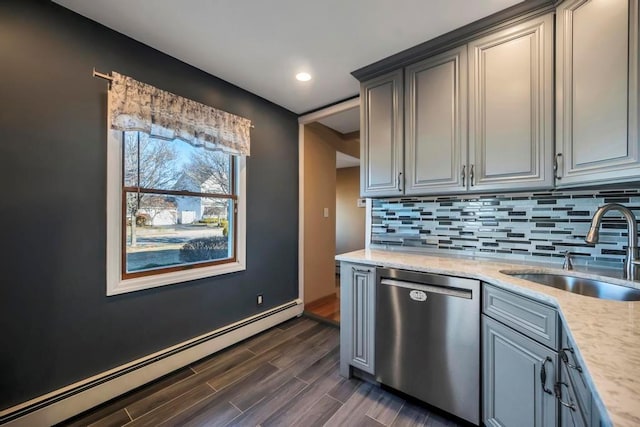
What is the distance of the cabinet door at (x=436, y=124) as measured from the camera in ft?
5.90

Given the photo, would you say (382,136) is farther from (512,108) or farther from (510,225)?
(510,225)

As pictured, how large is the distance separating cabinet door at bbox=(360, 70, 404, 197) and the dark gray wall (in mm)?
1557

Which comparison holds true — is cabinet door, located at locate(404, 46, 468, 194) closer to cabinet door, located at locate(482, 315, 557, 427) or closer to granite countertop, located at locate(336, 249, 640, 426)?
granite countertop, located at locate(336, 249, 640, 426)

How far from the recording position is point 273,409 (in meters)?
1.67

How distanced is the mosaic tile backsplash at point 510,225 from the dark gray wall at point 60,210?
1.96 m

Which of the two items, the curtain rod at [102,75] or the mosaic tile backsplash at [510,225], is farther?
the curtain rod at [102,75]

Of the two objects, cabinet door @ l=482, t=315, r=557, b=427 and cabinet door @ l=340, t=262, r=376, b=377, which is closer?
cabinet door @ l=482, t=315, r=557, b=427

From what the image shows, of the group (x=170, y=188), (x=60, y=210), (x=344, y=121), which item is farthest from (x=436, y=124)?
A: (x=60, y=210)

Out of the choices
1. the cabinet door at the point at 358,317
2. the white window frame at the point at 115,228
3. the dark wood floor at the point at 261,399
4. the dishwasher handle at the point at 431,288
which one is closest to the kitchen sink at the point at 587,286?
the dishwasher handle at the point at 431,288

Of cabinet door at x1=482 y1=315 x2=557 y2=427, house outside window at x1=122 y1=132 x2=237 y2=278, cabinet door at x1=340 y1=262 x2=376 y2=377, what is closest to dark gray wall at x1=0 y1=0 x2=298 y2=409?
house outside window at x1=122 y1=132 x2=237 y2=278

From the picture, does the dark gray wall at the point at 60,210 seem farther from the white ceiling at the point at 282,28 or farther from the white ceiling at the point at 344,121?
the white ceiling at the point at 344,121

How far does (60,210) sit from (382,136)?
2215 millimetres

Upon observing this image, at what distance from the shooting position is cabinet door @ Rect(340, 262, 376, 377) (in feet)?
6.12

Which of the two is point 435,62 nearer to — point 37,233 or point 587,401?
point 587,401
